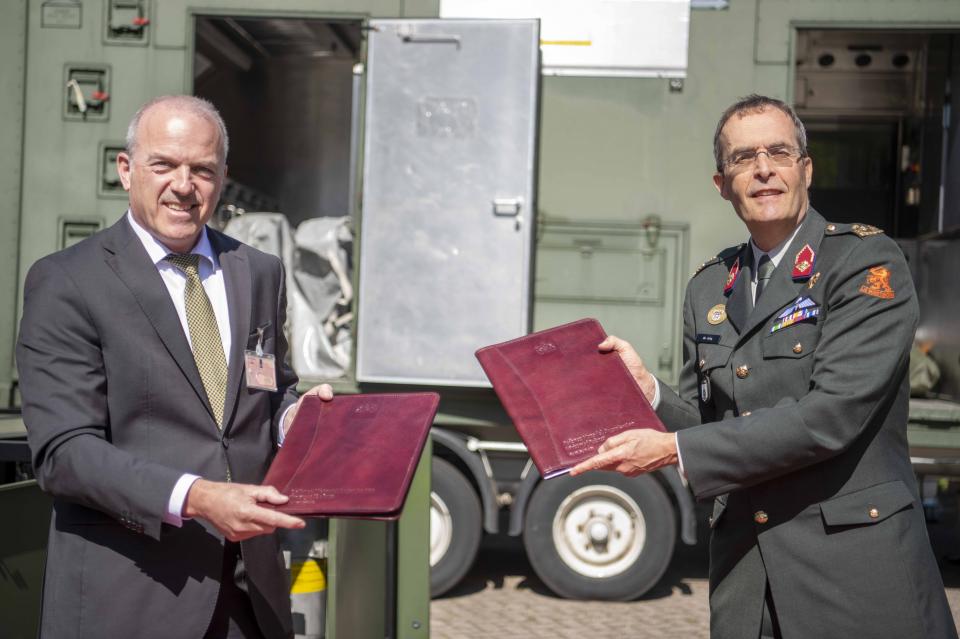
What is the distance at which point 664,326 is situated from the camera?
615cm

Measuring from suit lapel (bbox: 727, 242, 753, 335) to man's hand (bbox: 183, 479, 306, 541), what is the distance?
3.80ft

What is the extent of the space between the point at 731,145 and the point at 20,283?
497 cm

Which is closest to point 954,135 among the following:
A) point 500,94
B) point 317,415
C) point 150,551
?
point 500,94

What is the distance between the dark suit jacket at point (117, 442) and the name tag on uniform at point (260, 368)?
70 millimetres

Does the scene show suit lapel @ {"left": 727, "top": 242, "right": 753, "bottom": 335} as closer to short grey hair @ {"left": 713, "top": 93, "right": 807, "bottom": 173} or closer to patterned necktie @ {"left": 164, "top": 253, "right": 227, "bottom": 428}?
short grey hair @ {"left": 713, "top": 93, "right": 807, "bottom": 173}

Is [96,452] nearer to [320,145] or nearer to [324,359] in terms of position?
[324,359]

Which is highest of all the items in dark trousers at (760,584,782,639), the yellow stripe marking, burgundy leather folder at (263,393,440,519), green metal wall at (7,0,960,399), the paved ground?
green metal wall at (7,0,960,399)

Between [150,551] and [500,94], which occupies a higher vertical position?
[500,94]

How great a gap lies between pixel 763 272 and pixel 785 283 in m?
0.14

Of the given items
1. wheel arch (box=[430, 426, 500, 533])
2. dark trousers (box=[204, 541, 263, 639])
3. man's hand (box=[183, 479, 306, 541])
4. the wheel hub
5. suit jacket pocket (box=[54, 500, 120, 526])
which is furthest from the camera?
the wheel hub

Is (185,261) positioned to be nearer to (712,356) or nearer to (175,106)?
(175,106)

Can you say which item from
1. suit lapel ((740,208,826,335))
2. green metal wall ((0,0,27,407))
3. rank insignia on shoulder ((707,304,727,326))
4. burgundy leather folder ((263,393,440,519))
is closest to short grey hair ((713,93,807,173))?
suit lapel ((740,208,826,335))

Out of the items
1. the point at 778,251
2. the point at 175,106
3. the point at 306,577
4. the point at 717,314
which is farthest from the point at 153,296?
the point at 306,577

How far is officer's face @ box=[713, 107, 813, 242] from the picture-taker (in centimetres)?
248
